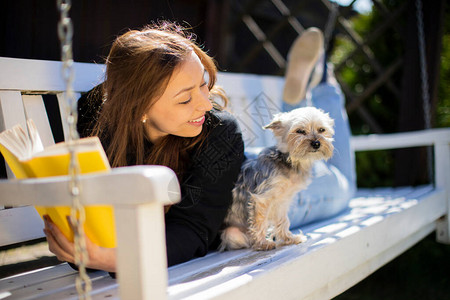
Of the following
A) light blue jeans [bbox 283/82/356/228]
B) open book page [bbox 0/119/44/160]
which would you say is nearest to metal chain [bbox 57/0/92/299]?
open book page [bbox 0/119/44/160]

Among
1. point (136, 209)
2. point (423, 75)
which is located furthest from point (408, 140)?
point (136, 209)

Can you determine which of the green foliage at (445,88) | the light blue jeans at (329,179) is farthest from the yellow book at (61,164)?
the green foliage at (445,88)

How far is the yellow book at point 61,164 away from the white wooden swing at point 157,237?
3.0 inches

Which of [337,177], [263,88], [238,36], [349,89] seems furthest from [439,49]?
[238,36]

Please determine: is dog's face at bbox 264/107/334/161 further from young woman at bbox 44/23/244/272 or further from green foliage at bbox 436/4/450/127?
green foliage at bbox 436/4/450/127

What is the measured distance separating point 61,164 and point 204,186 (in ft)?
2.69

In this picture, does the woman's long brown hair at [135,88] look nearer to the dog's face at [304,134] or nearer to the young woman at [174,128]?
the young woman at [174,128]

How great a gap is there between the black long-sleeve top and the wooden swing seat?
0.30 feet

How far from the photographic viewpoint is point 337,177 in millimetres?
2832

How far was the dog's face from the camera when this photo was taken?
6.72 ft

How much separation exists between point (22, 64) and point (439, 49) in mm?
3785

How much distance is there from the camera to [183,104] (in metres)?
1.81

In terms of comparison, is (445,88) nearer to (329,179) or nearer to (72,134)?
(329,179)

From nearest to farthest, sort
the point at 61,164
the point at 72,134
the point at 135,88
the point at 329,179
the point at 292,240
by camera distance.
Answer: the point at 72,134
the point at 61,164
the point at 135,88
the point at 292,240
the point at 329,179
